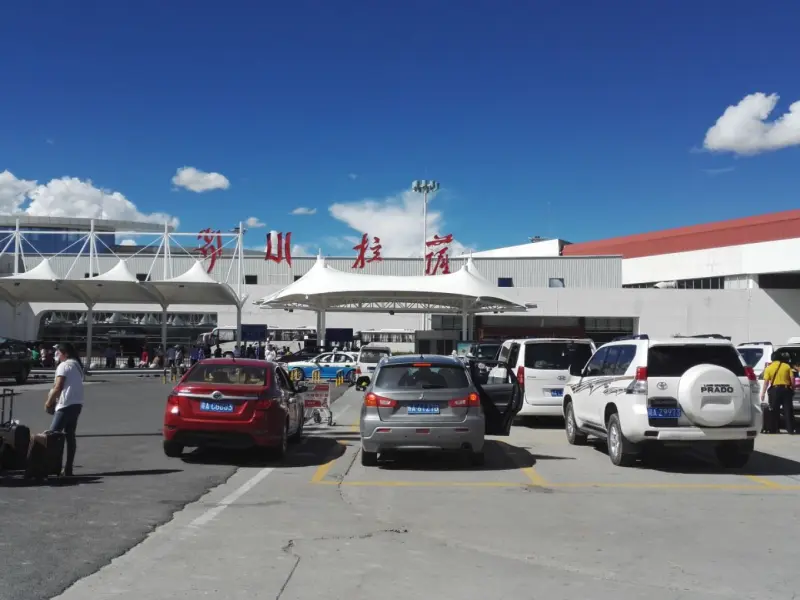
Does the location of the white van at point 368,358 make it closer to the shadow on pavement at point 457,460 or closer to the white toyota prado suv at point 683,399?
the shadow on pavement at point 457,460

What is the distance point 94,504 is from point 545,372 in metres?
10.3

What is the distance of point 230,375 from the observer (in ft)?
38.9

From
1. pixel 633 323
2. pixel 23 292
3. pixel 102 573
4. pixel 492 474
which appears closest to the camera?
pixel 102 573

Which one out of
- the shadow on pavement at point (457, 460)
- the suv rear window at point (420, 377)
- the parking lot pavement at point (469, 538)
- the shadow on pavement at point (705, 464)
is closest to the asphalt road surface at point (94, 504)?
the parking lot pavement at point (469, 538)

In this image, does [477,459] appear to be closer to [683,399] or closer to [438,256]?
[683,399]

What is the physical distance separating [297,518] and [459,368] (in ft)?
13.7

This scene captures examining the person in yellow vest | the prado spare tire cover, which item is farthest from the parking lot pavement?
the person in yellow vest

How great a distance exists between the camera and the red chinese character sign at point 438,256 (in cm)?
6153


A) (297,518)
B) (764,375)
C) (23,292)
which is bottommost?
(297,518)

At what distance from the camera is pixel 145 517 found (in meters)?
7.84

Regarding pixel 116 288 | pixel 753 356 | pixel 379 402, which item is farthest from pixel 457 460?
pixel 116 288

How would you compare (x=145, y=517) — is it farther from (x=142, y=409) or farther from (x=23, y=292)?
A: (x=23, y=292)

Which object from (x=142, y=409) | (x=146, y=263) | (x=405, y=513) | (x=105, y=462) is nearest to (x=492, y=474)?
(x=405, y=513)

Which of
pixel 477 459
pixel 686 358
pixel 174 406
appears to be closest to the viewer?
pixel 686 358
